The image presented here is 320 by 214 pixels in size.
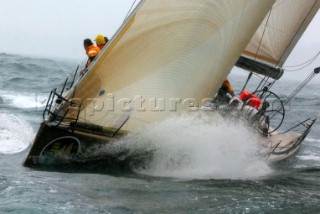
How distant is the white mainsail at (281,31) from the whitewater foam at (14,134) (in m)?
5.09

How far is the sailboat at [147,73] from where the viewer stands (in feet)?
26.5

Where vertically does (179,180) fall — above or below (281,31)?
below

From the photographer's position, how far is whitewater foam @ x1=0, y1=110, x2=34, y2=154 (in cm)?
1029

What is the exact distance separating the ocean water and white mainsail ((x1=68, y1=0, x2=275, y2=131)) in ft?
1.28

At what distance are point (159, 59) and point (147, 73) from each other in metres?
0.28

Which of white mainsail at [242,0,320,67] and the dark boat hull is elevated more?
white mainsail at [242,0,320,67]

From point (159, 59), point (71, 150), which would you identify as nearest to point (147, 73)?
point (159, 59)

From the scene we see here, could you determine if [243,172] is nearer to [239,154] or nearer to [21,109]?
[239,154]

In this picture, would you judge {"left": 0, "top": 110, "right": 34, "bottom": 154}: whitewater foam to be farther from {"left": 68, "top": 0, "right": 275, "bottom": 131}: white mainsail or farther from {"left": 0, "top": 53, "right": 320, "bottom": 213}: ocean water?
{"left": 68, "top": 0, "right": 275, "bottom": 131}: white mainsail

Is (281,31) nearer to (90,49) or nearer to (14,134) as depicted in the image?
(90,49)

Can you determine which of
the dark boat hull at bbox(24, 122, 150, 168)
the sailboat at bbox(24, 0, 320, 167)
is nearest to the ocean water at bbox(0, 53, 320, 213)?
the dark boat hull at bbox(24, 122, 150, 168)

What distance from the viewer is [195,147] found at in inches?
333

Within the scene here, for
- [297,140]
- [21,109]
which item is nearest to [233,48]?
[297,140]

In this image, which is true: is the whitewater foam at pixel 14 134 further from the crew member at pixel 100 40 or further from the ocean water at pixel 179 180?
the crew member at pixel 100 40
